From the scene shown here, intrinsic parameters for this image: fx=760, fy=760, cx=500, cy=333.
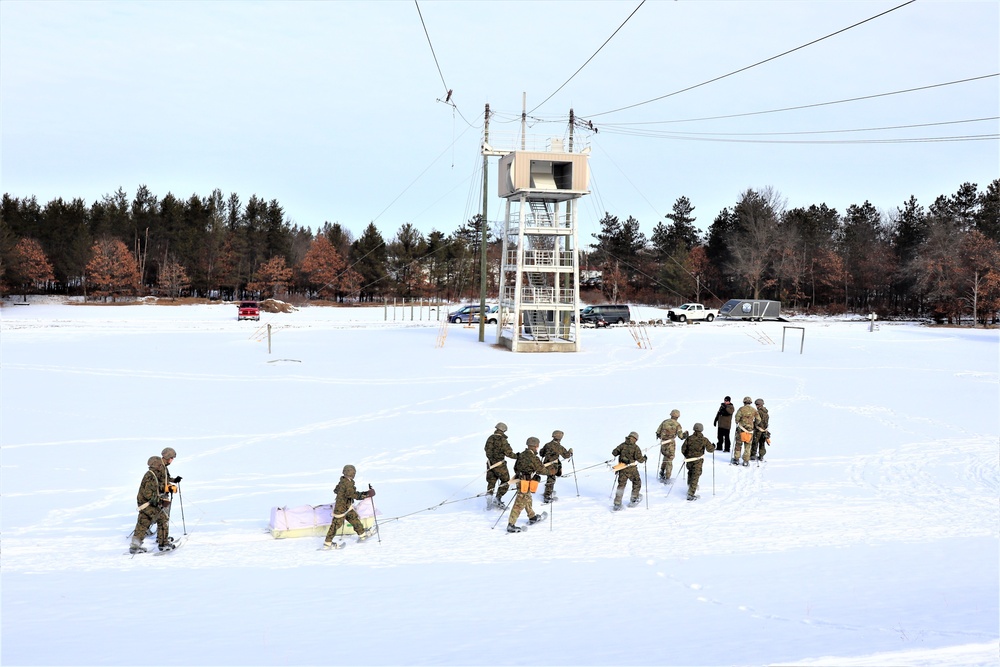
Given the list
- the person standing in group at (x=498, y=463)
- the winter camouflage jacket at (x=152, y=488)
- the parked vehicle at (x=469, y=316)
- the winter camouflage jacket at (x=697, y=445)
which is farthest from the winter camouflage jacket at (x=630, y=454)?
the parked vehicle at (x=469, y=316)

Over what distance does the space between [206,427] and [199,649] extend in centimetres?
1502

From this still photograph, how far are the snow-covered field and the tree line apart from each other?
218ft

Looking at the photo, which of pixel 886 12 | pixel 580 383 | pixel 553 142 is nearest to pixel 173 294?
pixel 553 142

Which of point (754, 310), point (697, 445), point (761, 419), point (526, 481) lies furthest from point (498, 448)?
point (754, 310)

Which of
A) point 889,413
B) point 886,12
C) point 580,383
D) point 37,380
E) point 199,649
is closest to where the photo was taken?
point 199,649

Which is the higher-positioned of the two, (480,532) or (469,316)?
(469,316)

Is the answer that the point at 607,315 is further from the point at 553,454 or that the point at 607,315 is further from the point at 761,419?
the point at 553,454

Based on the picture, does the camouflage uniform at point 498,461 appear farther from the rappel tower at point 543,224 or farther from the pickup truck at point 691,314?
the pickup truck at point 691,314

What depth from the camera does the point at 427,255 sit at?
99625 mm

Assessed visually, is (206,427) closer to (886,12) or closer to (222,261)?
(886,12)

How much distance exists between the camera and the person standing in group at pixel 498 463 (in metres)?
14.8

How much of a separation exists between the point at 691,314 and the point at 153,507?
232 ft

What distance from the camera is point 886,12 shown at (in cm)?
1623

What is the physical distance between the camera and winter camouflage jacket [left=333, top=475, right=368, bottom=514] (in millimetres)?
12570
